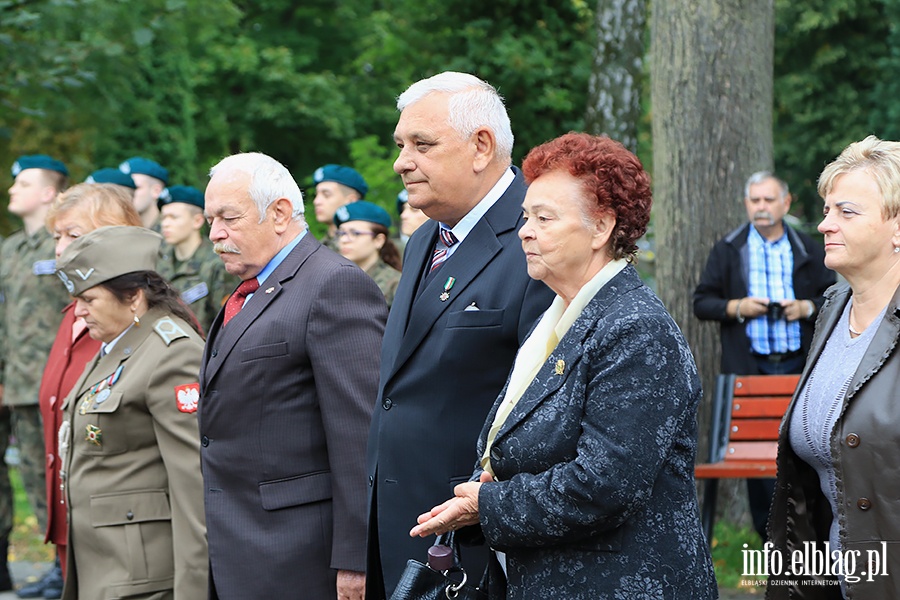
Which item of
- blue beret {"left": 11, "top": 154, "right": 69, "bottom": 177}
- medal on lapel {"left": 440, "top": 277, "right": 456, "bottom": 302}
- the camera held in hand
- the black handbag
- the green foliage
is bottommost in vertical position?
the black handbag

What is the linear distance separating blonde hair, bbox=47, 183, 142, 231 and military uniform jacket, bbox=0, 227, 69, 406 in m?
2.55

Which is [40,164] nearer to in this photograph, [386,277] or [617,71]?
[386,277]

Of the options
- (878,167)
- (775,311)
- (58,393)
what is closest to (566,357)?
(878,167)

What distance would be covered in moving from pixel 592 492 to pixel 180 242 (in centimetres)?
657

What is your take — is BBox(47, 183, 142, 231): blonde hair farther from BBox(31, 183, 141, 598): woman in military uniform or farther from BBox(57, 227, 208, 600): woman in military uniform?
BBox(57, 227, 208, 600): woman in military uniform

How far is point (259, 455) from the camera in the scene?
4102 mm

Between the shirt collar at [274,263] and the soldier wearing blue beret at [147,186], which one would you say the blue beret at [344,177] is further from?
the shirt collar at [274,263]

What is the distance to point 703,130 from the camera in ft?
25.3

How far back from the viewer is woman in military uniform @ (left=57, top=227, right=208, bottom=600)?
14.8ft

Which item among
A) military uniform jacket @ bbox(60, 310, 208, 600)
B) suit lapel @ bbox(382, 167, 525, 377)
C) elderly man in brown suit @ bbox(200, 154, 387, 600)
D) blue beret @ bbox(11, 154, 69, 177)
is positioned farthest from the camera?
blue beret @ bbox(11, 154, 69, 177)

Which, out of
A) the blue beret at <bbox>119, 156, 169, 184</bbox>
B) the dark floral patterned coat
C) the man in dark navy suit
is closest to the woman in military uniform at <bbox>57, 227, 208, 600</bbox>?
the man in dark navy suit

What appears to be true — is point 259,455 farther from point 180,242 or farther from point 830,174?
point 180,242

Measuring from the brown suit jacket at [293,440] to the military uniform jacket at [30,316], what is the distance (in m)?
4.25

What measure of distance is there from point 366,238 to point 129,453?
13.2 ft
